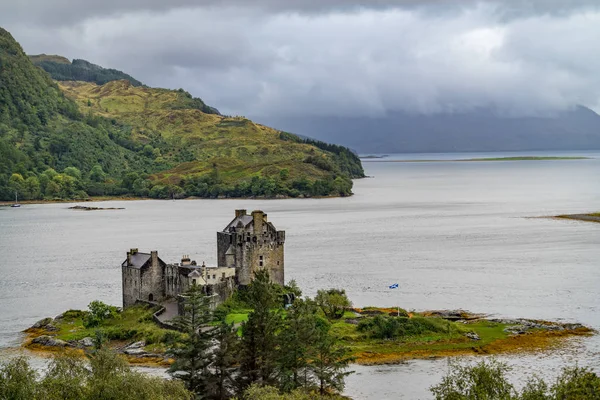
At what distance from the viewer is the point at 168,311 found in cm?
7056

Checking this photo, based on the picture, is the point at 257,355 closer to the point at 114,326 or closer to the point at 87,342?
the point at 87,342

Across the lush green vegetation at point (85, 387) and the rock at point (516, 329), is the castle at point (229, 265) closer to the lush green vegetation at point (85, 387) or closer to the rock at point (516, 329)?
the rock at point (516, 329)

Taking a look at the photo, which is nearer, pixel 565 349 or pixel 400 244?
pixel 565 349

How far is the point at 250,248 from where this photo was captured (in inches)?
2940

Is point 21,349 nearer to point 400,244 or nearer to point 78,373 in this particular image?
point 78,373

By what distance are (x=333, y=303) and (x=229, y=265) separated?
9.76 m

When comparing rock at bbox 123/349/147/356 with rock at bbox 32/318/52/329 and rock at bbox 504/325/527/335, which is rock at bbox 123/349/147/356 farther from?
rock at bbox 504/325/527/335

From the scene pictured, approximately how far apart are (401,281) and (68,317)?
3818 centimetres

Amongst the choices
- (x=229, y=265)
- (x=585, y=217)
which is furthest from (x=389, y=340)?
(x=585, y=217)

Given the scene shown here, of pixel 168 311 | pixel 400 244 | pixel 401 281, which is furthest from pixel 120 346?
pixel 400 244

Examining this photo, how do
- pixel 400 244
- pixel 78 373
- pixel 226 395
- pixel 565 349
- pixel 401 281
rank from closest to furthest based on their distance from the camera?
1. pixel 78 373
2. pixel 226 395
3. pixel 565 349
4. pixel 401 281
5. pixel 400 244

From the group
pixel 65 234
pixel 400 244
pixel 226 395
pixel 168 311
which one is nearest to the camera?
pixel 226 395

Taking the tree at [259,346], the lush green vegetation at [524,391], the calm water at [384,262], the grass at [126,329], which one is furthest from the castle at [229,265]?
the lush green vegetation at [524,391]

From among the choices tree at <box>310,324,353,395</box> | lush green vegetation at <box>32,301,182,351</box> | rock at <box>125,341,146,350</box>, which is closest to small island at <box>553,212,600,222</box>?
lush green vegetation at <box>32,301,182,351</box>
